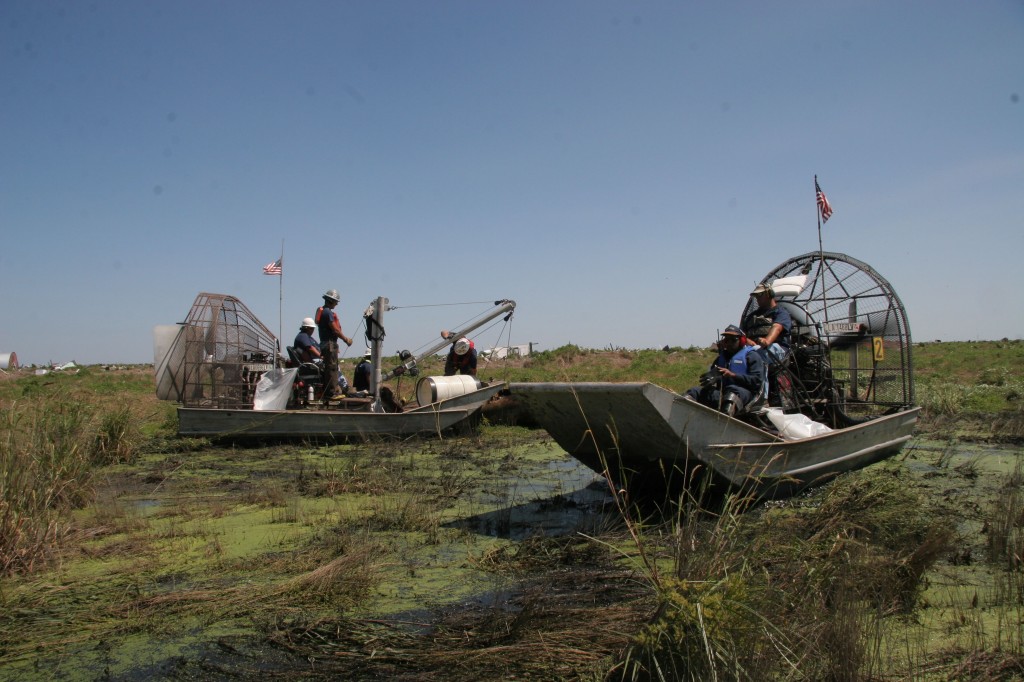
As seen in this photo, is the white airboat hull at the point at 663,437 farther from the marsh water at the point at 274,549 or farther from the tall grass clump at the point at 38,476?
the tall grass clump at the point at 38,476

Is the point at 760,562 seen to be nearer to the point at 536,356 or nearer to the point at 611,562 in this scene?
the point at 611,562

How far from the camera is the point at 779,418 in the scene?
8.03m

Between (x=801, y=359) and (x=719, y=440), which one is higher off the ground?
(x=801, y=359)

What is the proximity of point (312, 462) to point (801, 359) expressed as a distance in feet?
23.2

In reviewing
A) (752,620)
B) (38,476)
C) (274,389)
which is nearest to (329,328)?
(274,389)

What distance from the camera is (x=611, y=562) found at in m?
5.52

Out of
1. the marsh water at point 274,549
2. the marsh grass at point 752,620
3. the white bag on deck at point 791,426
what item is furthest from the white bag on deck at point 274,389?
the marsh grass at point 752,620

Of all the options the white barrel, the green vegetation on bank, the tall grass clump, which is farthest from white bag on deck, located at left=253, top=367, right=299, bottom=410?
the tall grass clump

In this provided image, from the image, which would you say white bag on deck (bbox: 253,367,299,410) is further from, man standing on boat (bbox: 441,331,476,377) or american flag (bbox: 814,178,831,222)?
american flag (bbox: 814,178,831,222)

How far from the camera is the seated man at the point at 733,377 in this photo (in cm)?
769

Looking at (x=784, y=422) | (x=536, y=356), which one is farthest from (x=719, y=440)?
(x=536, y=356)

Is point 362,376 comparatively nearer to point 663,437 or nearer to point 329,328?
point 329,328

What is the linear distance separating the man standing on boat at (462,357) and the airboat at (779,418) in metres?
6.04

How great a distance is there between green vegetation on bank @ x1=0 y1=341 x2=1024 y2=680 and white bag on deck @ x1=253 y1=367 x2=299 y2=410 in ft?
9.39
